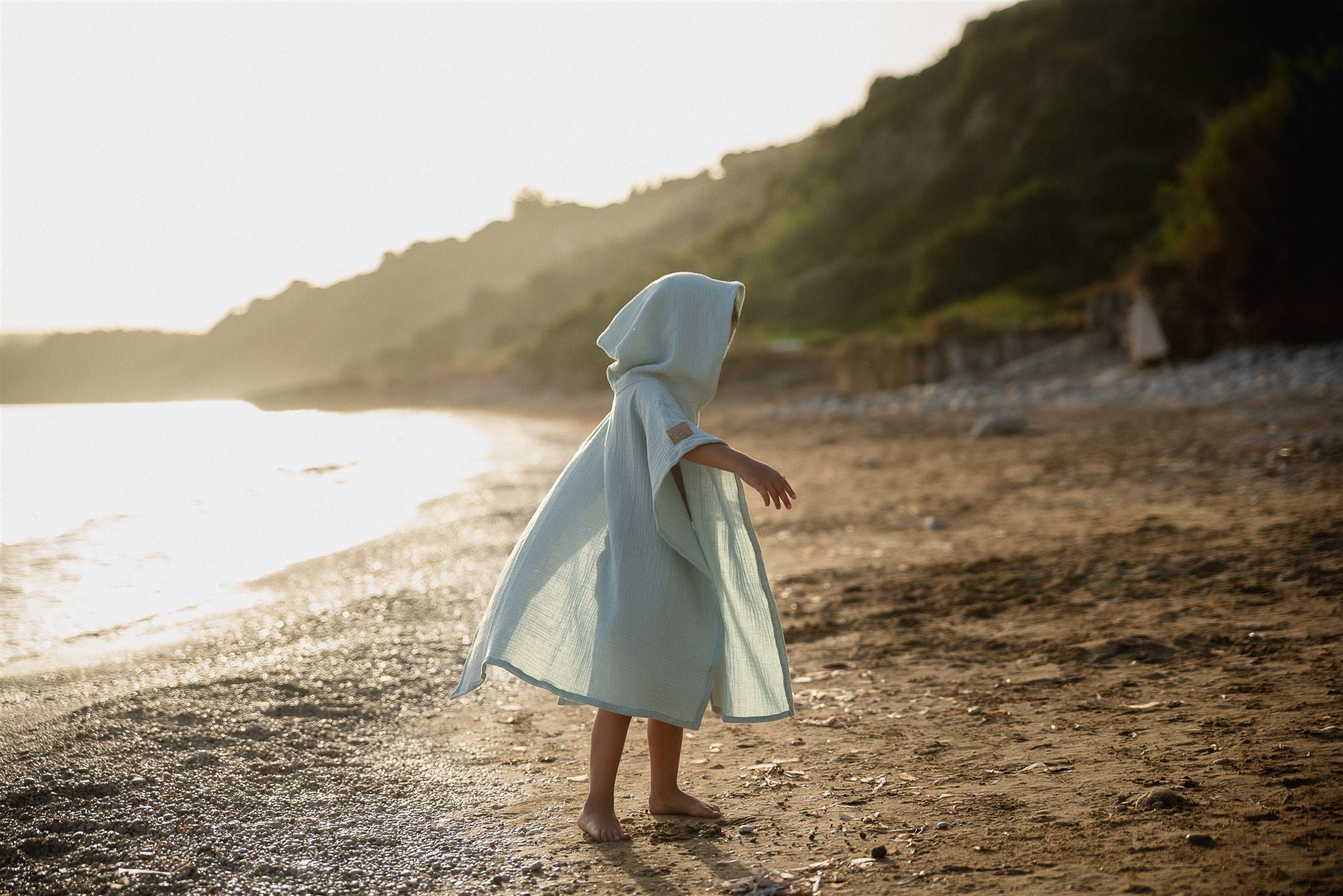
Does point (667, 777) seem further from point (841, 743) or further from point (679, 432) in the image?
point (679, 432)

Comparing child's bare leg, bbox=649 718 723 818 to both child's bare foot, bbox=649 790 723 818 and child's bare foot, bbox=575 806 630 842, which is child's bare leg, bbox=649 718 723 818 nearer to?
child's bare foot, bbox=649 790 723 818

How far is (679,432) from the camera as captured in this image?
8.79 ft

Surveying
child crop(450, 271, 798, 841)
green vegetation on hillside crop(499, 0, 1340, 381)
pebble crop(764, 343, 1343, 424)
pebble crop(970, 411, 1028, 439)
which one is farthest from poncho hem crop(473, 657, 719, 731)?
green vegetation on hillside crop(499, 0, 1340, 381)

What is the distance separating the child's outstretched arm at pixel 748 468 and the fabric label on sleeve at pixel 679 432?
0.05 meters

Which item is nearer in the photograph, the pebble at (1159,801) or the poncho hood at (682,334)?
the pebble at (1159,801)

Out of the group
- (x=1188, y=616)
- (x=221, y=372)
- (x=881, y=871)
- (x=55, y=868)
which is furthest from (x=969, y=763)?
(x=221, y=372)

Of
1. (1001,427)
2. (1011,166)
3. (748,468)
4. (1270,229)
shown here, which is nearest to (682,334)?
(748,468)

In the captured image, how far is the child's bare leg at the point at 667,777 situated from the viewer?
114 inches

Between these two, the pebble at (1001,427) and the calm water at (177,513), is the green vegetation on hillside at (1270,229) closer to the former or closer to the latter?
the pebble at (1001,427)

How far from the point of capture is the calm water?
22.3 ft

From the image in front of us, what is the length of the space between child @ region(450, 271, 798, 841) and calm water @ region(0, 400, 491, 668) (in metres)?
4.14

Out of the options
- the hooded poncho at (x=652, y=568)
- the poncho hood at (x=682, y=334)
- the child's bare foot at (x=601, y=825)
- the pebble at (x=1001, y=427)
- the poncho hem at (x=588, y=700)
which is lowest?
the pebble at (x=1001, y=427)

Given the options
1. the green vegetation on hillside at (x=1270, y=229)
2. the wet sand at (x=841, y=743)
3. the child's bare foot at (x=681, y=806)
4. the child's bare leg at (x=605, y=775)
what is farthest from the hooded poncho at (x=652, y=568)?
the green vegetation on hillside at (x=1270, y=229)

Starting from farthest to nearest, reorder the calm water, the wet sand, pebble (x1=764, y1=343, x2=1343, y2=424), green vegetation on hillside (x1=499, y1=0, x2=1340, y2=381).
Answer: green vegetation on hillside (x1=499, y1=0, x2=1340, y2=381)
pebble (x1=764, y1=343, x2=1343, y2=424)
the calm water
the wet sand
